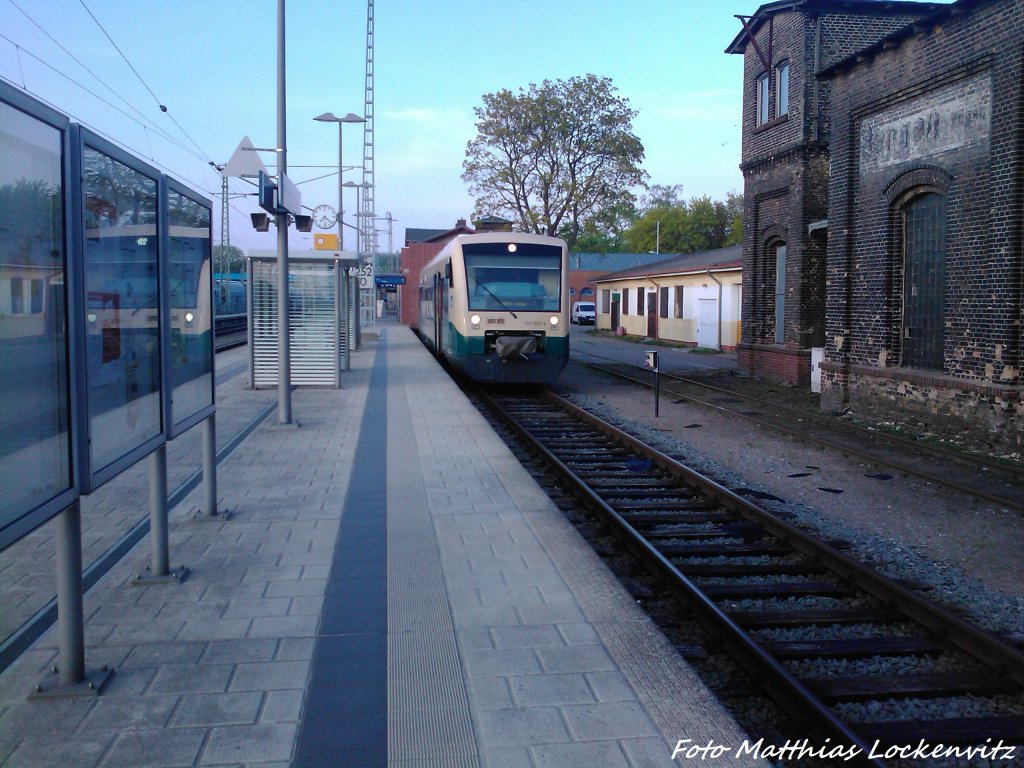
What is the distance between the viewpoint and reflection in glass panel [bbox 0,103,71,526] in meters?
3.18

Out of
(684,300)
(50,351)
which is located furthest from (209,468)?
(684,300)

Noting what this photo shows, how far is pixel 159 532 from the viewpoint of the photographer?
548cm

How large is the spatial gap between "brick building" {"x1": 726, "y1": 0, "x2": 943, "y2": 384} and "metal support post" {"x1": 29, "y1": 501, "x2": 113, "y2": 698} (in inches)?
689

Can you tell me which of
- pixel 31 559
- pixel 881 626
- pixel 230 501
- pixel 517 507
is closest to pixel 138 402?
pixel 31 559

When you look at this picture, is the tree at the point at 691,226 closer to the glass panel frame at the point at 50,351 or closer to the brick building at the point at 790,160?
the brick building at the point at 790,160

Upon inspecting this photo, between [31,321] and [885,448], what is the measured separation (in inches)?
425

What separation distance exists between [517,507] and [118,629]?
11.9 feet

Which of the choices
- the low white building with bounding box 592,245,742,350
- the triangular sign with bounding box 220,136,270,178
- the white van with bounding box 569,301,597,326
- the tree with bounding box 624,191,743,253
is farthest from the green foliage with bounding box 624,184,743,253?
the triangular sign with bounding box 220,136,270,178

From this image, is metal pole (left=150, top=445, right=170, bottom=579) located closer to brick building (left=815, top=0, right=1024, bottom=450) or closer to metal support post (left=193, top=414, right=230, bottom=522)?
metal support post (left=193, top=414, right=230, bottom=522)

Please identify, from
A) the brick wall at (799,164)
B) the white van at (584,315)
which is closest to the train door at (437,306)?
the brick wall at (799,164)

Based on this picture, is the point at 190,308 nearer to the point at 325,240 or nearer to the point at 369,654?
the point at 369,654

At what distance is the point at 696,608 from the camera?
17.7ft

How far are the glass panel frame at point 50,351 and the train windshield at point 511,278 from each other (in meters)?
13.0

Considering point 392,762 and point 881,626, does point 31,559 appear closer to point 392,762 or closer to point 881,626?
point 392,762
